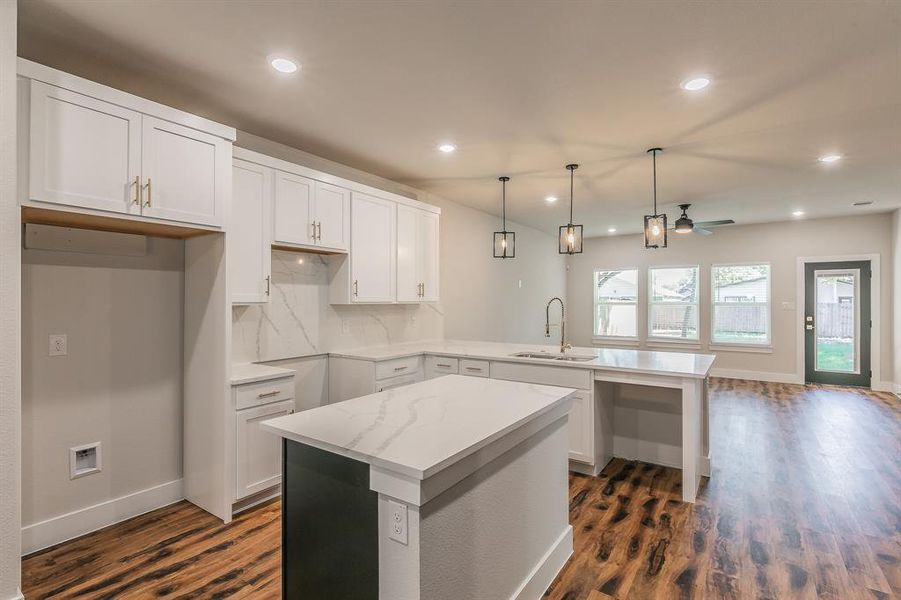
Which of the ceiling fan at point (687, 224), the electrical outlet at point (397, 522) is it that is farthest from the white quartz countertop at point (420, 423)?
the ceiling fan at point (687, 224)

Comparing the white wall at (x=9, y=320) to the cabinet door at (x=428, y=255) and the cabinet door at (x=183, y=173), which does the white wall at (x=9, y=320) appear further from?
the cabinet door at (x=428, y=255)

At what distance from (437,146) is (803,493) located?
375cm

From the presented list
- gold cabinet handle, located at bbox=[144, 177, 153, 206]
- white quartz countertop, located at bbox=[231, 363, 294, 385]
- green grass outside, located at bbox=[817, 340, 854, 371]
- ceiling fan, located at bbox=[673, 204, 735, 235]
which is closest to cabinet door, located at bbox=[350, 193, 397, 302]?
white quartz countertop, located at bbox=[231, 363, 294, 385]

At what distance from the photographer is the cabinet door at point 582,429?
11.2ft

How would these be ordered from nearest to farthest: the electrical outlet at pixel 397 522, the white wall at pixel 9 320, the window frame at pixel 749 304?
1. the electrical outlet at pixel 397 522
2. the white wall at pixel 9 320
3. the window frame at pixel 749 304

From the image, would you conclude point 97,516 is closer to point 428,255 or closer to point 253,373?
point 253,373

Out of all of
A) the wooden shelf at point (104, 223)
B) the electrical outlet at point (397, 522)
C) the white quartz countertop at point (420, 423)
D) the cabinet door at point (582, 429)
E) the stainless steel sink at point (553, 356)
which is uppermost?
the wooden shelf at point (104, 223)

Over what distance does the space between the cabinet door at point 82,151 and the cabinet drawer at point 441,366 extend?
2644mm

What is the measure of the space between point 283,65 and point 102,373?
210 cm

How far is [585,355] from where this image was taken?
388cm

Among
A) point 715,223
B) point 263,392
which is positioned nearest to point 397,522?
point 263,392

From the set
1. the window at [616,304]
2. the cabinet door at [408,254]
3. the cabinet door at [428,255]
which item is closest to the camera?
the cabinet door at [408,254]

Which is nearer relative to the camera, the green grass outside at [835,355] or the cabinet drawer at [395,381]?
the cabinet drawer at [395,381]

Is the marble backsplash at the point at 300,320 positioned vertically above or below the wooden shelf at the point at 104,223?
below
